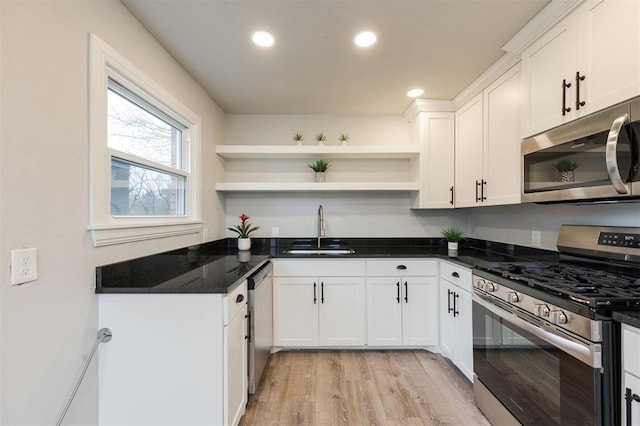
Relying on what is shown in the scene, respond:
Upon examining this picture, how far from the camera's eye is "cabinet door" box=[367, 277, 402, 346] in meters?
2.72

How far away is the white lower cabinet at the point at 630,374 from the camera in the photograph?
1014 mm

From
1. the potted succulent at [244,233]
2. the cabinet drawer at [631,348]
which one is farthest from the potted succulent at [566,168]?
the potted succulent at [244,233]

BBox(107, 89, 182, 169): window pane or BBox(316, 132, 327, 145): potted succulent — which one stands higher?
BBox(316, 132, 327, 145): potted succulent

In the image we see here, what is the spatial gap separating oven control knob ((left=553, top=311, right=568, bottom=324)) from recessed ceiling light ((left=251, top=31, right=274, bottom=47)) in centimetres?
210

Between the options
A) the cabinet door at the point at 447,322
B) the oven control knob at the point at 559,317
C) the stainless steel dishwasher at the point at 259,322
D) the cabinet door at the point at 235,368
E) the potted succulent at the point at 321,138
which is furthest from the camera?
the potted succulent at the point at 321,138

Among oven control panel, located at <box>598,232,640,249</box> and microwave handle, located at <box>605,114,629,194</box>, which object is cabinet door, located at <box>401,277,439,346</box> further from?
microwave handle, located at <box>605,114,629,194</box>

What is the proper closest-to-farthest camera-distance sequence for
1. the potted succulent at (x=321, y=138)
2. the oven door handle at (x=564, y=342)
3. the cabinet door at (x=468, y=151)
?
the oven door handle at (x=564, y=342) → the cabinet door at (x=468, y=151) → the potted succulent at (x=321, y=138)

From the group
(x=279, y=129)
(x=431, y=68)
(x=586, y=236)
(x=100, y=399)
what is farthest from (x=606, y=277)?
(x=279, y=129)

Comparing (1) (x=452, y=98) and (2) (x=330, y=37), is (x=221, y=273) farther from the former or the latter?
(1) (x=452, y=98)

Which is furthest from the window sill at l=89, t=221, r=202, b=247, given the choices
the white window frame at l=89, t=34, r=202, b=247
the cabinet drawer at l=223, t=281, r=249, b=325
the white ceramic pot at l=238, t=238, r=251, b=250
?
the white ceramic pot at l=238, t=238, r=251, b=250

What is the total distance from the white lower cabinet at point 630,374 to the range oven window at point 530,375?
0.08 m

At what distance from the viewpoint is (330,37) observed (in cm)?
191

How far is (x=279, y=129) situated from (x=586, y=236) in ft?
9.08

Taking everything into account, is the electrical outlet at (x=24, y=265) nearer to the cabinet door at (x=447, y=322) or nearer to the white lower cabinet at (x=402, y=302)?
the white lower cabinet at (x=402, y=302)
